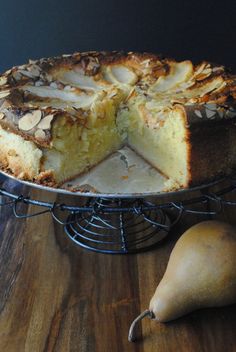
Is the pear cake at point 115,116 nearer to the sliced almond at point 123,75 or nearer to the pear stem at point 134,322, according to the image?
the sliced almond at point 123,75

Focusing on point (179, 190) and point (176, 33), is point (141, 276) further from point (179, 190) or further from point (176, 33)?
point (176, 33)

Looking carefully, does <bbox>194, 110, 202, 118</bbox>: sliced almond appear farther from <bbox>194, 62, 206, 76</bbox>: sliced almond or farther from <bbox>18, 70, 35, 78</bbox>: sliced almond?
<bbox>18, 70, 35, 78</bbox>: sliced almond

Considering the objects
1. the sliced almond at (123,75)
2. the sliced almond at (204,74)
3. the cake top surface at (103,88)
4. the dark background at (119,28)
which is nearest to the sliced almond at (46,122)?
the cake top surface at (103,88)

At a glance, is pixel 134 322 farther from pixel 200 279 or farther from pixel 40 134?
pixel 40 134

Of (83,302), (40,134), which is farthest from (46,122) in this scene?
(83,302)

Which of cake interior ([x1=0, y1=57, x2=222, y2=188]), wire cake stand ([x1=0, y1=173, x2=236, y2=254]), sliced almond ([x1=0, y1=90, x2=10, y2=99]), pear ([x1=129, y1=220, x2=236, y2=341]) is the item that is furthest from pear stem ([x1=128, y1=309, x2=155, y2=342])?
sliced almond ([x1=0, y1=90, x2=10, y2=99])
